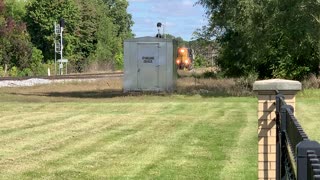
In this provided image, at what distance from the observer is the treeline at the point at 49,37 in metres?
57.0

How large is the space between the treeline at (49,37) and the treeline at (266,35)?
65.2 feet

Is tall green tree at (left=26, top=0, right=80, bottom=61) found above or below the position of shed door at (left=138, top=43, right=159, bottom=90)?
above

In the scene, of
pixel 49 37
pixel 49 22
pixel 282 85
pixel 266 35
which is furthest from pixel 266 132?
pixel 49 37

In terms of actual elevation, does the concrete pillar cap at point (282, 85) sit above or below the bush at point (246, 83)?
above

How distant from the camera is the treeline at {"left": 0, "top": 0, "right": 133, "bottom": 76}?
2243 inches

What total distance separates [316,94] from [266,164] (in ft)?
62.8

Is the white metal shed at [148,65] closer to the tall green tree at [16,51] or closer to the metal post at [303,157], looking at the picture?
the metal post at [303,157]

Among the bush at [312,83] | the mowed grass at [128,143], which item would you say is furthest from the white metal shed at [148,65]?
the mowed grass at [128,143]

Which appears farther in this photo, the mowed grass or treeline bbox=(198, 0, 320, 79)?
treeline bbox=(198, 0, 320, 79)

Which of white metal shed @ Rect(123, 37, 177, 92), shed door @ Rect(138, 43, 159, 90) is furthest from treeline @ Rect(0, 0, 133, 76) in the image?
shed door @ Rect(138, 43, 159, 90)

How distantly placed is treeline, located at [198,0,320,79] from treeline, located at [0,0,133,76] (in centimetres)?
1987

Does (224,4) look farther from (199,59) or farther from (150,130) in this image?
(199,59)

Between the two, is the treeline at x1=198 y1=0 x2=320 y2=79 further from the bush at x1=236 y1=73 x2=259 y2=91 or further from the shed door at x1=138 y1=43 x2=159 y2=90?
the shed door at x1=138 y1=43 x2=159 y2=90

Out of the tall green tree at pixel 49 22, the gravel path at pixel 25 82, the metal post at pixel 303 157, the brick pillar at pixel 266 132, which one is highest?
the tall green tree at pixel 49 22
